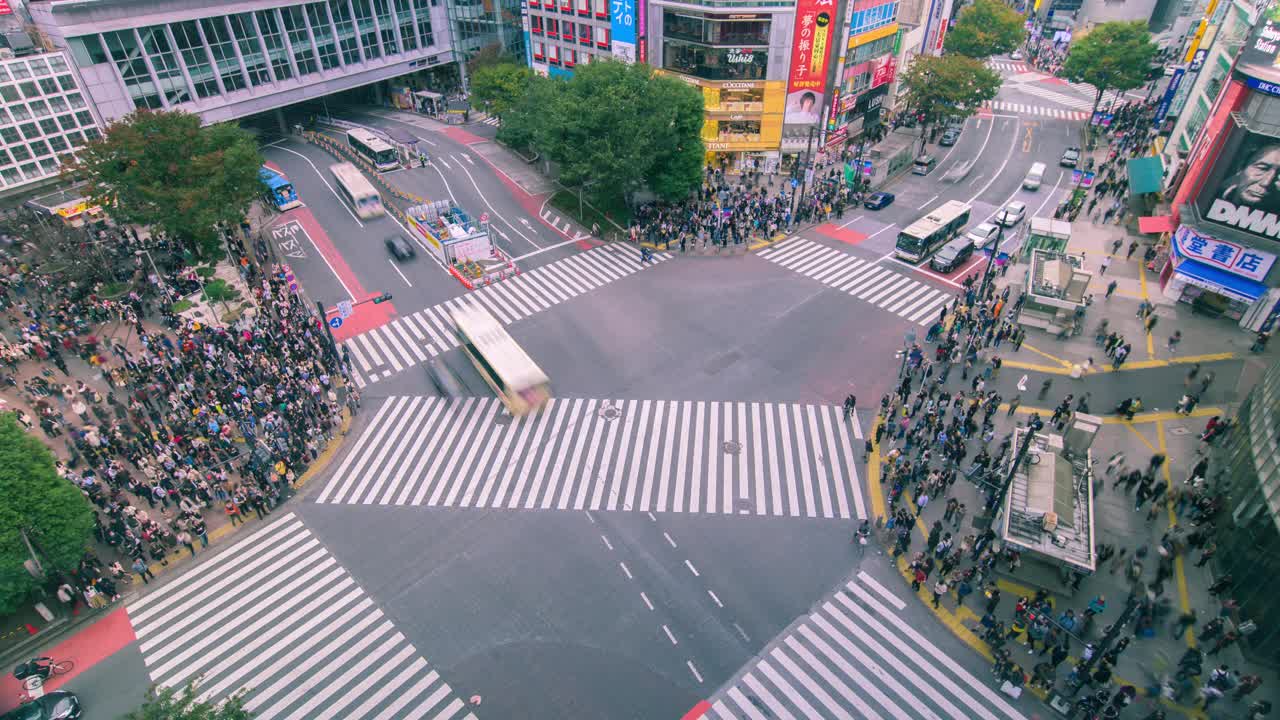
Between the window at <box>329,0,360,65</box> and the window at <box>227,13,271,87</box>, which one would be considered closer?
the window at <box>227,13,271,87</box>

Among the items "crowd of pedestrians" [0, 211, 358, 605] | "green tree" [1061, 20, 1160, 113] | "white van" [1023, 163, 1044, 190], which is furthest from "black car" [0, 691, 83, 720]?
"green tree" [1061, 20, 1160, 113]

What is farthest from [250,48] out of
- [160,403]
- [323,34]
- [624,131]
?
[160,403]

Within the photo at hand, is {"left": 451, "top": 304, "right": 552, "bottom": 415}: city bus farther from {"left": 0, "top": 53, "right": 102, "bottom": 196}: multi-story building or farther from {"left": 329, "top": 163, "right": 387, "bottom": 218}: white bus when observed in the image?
{"left": 0, "top": 53, "right": 102, "bottom": 196}: multi-story building

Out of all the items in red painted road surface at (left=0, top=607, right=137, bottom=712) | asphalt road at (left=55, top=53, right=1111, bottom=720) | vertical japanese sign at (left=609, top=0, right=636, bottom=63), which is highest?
vertical japanese sign at (left=609, top=0, right=636, bottom=63)

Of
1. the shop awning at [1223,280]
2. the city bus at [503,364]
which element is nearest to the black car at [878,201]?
the shop awning at [1223,280]

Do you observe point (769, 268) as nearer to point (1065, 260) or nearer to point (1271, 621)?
point (1065, 260)

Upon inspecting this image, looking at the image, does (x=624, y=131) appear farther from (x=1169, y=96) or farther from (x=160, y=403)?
(x=1169, y=96)
